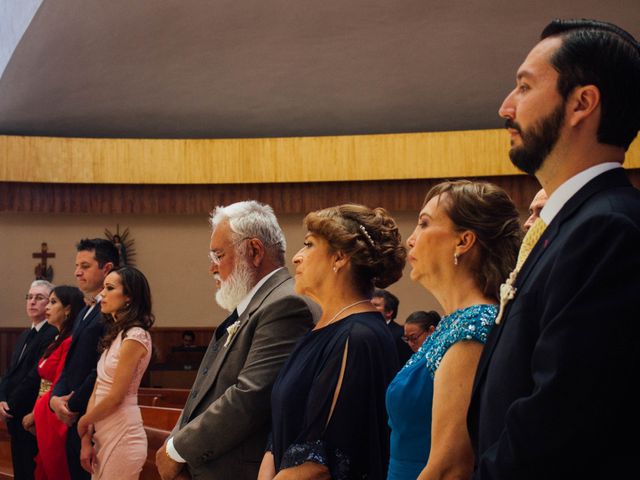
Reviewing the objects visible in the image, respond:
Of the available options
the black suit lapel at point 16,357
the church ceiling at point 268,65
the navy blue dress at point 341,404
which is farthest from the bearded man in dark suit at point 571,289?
the church ceiling at point 268,65

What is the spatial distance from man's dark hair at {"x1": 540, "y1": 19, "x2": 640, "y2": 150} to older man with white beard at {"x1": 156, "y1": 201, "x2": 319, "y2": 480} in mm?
1722

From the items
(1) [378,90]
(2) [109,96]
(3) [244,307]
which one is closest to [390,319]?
(3) [244,307]

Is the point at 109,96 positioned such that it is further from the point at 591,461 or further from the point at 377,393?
the point at 591,461

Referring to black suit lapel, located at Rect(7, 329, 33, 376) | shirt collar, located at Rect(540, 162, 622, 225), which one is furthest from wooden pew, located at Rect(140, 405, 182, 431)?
shirt collar, located at Rect(540, 162, 622, 225)

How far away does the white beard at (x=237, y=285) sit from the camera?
340cm

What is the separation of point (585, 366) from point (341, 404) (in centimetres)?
126

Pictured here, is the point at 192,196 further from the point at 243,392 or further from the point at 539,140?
the point at 539,140

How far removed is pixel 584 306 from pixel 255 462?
6.35 feet

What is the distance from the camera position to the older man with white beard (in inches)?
119

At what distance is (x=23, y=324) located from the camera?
33.9 feet

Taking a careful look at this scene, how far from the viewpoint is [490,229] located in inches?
86.0

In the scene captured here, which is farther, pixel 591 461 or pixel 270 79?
pixel 270 79

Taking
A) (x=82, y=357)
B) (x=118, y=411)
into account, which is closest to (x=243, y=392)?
(x=118, y=411)

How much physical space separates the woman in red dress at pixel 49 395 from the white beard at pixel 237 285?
1.95m
